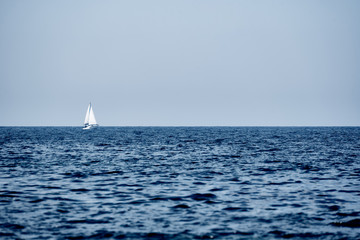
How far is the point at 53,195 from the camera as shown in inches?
803

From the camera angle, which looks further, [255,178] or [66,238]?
[255,178]

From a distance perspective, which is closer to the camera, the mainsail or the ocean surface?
the ocean surface

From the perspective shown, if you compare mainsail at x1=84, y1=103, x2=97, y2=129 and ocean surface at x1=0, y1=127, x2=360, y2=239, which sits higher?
mainsail at x1=84, y1=103, x2=97, y2=129

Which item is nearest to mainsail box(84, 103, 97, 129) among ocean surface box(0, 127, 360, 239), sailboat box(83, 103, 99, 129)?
sailboat box(83, 103, 99, 129)

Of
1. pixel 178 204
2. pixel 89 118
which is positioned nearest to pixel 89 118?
pixel 89 118

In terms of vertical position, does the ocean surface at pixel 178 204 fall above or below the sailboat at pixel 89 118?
below

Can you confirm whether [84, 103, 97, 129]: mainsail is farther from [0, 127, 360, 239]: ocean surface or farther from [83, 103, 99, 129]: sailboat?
[0, 127, 360, 239]: ocean surface

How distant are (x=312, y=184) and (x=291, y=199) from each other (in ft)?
17.3

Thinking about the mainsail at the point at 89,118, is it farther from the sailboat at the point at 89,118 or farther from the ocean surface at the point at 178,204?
the ocean surface at the point at 178,204

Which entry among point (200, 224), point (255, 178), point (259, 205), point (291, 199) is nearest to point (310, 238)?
point (200, 224)

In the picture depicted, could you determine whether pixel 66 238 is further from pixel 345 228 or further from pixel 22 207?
pixel 345 228

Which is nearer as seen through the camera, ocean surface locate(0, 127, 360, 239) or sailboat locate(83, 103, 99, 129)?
ocean surface locate(0, 127, 360, 239)

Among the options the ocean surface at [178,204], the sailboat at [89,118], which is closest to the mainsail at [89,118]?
the sailboat at [89,118]

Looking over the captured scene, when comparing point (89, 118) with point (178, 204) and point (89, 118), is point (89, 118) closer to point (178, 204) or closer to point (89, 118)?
point (89, 118)
